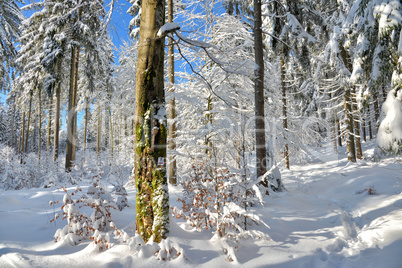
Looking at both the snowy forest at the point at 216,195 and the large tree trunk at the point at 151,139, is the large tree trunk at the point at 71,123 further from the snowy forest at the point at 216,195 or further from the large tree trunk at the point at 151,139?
the large tree trunk at the point at 151,139

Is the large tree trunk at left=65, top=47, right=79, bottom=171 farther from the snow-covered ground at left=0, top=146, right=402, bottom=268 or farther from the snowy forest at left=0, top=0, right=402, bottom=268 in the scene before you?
the snow-covered ground at left=0, top=146, right=402, bottom=268

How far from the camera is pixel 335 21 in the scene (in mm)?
12484

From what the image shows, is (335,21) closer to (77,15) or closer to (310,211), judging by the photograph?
(310,211)

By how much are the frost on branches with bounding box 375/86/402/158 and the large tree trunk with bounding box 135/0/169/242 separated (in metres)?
4.99

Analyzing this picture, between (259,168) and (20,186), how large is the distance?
35.6 feet

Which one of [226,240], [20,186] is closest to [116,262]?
[226,240]

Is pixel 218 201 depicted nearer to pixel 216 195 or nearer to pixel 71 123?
pixel 216 195

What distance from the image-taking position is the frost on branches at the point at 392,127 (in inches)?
180

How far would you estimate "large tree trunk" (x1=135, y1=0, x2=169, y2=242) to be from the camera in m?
2.96

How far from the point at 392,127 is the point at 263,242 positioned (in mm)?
3925

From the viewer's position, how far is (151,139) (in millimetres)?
3008

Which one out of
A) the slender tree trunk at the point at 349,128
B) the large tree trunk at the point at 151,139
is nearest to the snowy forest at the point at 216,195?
the large tree trunk at the point at 151,139

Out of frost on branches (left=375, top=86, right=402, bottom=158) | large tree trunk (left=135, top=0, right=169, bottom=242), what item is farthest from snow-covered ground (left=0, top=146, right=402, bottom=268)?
frost on branches (left=375, top=86, right=402, bottom=158)

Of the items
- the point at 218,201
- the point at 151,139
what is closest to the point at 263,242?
the point at 218,201
